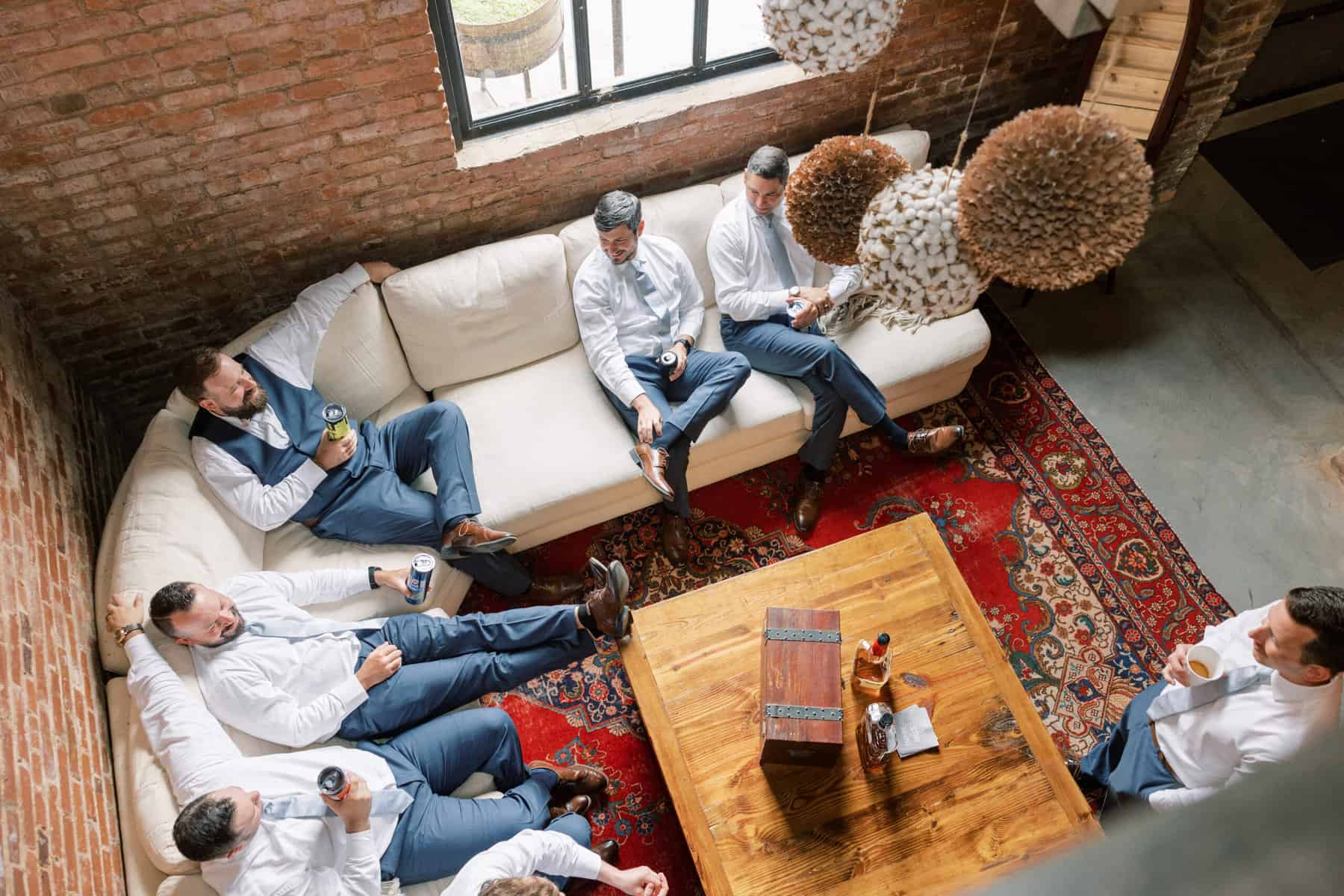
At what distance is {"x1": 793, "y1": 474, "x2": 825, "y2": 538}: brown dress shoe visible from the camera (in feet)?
12.9

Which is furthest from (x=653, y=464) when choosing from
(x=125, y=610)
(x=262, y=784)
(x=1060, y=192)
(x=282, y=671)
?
(x=1060, y=192)

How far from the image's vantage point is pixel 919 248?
1.78 m

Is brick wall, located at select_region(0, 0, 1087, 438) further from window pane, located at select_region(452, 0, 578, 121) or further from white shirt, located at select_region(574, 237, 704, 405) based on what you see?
white shirt, located at select_region(574, 237, 704, 405)

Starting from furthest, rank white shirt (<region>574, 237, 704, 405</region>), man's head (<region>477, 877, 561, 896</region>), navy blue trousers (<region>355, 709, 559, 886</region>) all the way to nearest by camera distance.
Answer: white shirt (<region>574, 237, 704, 405</region>)
navy blue trousers (<region>355, 709, 559, 886</region>)
man's head (<region>477, 877, 561, 896</region>)

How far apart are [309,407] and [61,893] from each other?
1582mm

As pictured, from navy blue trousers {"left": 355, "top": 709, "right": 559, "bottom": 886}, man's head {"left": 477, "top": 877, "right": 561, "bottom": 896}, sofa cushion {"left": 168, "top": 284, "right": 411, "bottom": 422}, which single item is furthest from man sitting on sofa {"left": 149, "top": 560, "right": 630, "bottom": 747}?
man's head {"left": 477, "top": 877, "right": 561, "bottom": 896}

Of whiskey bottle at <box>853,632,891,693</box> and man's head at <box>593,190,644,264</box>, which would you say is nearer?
whiskey bottle at <box>853,632,891,693</box>

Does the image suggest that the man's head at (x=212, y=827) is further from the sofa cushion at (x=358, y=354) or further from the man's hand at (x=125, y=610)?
the sofa cushion at (x=358, y=354)

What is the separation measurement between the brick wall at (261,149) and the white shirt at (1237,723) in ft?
8.57

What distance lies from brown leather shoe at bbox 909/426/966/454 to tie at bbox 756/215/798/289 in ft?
2.63

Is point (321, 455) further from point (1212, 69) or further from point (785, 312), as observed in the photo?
point (1212, 69)

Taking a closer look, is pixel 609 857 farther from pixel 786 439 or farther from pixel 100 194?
pixel 100 194

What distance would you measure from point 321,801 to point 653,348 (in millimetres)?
1964

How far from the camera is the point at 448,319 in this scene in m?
3.64
